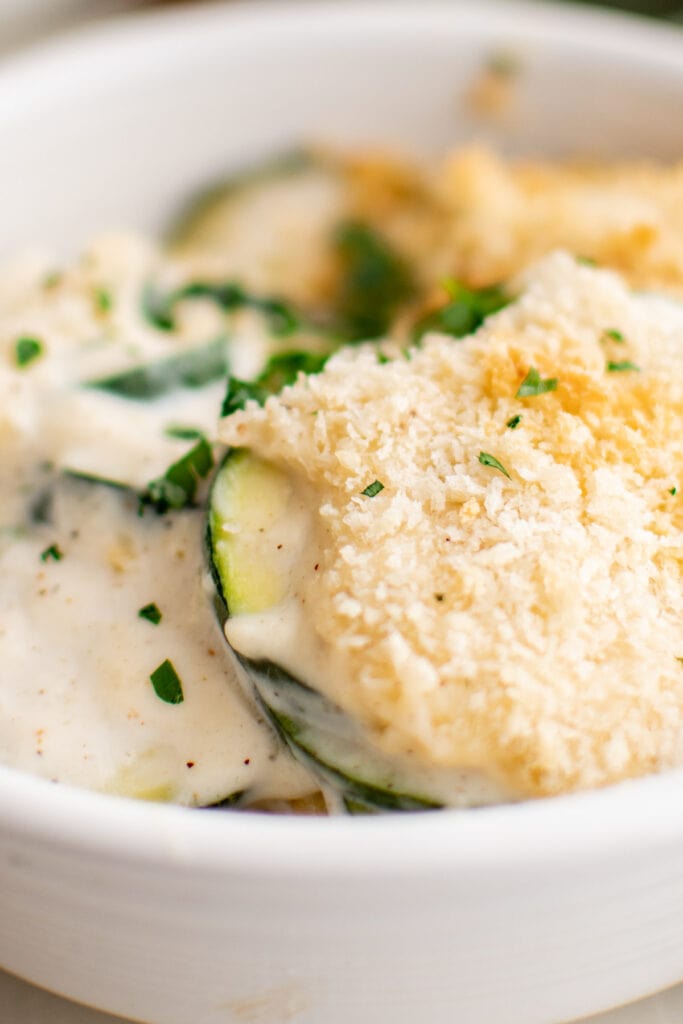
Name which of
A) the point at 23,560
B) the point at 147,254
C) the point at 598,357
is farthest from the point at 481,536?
the point at 147,254

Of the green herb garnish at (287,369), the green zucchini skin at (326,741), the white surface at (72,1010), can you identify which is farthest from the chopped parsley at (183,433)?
the white surface at (72,1010)

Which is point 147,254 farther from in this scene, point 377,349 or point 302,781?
point 302,781

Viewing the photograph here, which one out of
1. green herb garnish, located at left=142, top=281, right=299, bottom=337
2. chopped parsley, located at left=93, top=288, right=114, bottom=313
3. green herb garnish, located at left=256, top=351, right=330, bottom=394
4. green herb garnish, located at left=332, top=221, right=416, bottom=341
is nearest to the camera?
green herb garnish, located at left=256, top=351, right=330, bottom=394

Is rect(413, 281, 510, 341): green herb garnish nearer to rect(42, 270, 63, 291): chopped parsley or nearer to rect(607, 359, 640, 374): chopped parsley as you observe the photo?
rect(607, 359, 640, 374): chopped parsley

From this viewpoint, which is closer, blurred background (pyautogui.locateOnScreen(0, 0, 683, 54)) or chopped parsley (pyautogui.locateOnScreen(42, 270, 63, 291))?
chopped parsley (pyautogui.locateOnScreen(42, 270, 63, 291))

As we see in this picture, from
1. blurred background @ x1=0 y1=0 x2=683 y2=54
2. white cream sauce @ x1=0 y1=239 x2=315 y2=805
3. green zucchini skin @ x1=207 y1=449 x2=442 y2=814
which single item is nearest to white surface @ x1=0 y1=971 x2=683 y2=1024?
white cream sauce @ x1=0 y1=239 x2=315 y2=805

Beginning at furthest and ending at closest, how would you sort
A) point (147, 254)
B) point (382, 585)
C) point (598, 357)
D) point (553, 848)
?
point (147, 254) < point (598, 357) < point (382, 585) < point (553, 848)
